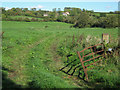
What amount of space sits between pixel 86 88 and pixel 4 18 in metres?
47.0

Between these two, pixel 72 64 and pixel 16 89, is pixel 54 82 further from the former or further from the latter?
pixel 72 64

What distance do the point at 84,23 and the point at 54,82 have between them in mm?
38436

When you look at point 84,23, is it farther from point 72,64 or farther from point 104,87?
point 104,87

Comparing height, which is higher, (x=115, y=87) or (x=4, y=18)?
(x=4, y=18)

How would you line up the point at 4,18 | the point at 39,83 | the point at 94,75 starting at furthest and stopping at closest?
1. the point at 4,18
2. the point at 94,75
3. the point at 39,83

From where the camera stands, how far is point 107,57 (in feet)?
30.9

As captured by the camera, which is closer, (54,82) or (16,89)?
(16,89)

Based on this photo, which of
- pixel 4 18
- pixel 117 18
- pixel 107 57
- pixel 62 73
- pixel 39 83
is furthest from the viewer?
pixel 4 18

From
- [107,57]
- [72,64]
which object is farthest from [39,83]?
[107,57]

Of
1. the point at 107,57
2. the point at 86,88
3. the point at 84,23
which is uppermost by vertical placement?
the point at 84,23

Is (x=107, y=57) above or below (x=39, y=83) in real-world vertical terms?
above

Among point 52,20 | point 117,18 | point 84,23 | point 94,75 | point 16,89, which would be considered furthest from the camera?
point 52,20

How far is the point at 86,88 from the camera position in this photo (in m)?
6.40

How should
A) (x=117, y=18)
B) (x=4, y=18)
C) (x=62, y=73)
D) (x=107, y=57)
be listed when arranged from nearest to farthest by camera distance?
(x=62, y=73) → (x=107, y=57) → (x=117, y=18) → (x=4, y=18)
